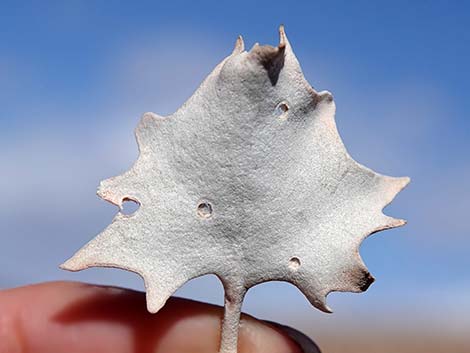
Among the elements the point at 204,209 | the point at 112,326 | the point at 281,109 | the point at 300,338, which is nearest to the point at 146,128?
the point at 204,209

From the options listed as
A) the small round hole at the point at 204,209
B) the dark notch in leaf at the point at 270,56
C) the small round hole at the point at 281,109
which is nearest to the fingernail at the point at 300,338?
the small round hole at the point at 204,209

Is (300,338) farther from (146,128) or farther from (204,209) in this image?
(146,128)

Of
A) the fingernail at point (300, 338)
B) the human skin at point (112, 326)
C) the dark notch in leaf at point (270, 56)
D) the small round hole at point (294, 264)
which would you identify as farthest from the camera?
the fingernail at point (300, 338)

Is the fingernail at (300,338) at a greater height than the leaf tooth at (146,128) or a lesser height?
lesser

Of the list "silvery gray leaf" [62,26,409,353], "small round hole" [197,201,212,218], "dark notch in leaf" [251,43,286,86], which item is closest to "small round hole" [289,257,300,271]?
"silvery gray leaf" [62,26,409,353]

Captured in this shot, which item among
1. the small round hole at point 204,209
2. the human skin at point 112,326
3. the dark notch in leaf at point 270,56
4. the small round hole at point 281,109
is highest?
the dark notch in leaf at point 270,56

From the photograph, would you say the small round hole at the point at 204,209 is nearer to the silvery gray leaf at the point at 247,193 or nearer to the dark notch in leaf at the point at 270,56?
the silvery gray leaf at the point at 247,193

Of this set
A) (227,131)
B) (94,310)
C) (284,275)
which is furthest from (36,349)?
(227,131)

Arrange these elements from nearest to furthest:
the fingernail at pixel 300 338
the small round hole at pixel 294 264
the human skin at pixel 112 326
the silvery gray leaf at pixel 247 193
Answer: the silvery gray leaf at pixel 247 193 < the small round hole at pixel 294 264 < the human skin at pixel 112 326 < the fingernail at pixel 300 338
